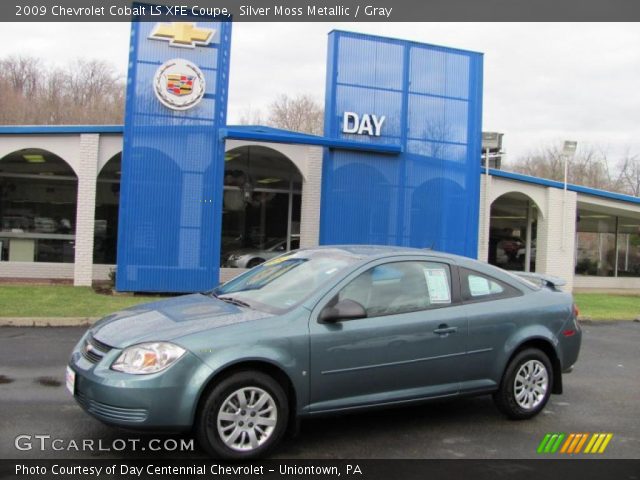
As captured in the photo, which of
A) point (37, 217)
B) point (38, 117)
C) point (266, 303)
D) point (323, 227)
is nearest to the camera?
point (266, 303)

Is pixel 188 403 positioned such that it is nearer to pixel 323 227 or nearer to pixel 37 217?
pixel 323 227

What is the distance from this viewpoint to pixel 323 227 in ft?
49.2

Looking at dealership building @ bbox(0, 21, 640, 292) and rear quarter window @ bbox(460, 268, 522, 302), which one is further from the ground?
dealership building @ bbox(0, 21, 640, 292)

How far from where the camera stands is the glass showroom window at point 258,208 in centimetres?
1834

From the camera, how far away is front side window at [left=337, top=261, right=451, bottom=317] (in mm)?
5047

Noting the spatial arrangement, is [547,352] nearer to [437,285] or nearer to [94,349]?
[437,285]

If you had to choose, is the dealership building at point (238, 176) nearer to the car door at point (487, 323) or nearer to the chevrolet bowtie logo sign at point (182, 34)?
the chevrolet bowtie logo sign at point (182, 34)

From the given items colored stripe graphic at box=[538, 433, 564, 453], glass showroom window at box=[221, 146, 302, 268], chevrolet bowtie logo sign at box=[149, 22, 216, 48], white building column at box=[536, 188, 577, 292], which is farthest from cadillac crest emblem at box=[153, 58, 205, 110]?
white building column at box=[536, 188, 577, 292]

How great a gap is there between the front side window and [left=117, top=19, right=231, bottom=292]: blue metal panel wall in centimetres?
914

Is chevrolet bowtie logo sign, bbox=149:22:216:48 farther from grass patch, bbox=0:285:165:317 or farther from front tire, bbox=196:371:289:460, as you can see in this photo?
front tire, bbox=196:371:289:460

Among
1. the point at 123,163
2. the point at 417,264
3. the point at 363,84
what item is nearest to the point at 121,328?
the point at 417,264

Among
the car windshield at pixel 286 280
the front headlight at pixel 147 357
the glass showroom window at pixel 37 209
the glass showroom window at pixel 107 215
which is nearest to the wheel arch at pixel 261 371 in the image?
the front headlight at pixel 147 357

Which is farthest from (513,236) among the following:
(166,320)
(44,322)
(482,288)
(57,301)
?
(166,320)

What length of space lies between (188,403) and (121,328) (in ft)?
2.88
